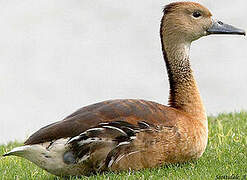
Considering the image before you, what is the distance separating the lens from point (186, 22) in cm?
700

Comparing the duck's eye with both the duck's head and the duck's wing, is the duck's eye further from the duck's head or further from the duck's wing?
the duck's wing

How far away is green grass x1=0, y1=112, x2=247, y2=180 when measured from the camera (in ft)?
19.1

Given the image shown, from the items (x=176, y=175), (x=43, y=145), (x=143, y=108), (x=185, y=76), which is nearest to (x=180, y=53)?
(x=185, y=76)

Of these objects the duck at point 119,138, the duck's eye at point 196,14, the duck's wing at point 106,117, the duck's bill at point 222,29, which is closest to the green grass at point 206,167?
the duck at point 119,138

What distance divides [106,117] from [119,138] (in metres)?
0.27

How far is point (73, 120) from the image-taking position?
5883mm

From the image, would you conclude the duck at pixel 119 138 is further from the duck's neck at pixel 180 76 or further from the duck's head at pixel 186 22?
the duck's head at pixel 186 22

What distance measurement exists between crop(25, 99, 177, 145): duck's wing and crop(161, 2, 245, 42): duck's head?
112 centimetres

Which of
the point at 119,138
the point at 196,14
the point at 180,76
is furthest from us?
the point at 196,14

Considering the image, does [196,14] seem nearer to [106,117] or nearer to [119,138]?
[106,117]

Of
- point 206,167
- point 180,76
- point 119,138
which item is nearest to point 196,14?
point 180,76

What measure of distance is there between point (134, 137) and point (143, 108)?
0.41m

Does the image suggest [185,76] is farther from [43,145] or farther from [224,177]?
[43,145]

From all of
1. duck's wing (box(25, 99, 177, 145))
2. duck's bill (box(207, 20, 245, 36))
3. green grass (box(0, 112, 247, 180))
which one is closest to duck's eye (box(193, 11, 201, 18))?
duck's bill (box(207, 20, 245, 36))
